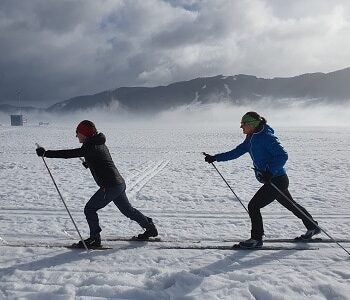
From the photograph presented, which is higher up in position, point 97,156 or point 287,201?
point 97,156

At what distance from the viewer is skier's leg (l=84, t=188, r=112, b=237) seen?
525cm

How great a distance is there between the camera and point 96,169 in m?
5.19

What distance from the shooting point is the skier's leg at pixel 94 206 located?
17.2 ft

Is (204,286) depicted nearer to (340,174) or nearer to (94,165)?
(94,165)

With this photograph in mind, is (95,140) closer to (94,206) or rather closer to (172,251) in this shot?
(94,206)

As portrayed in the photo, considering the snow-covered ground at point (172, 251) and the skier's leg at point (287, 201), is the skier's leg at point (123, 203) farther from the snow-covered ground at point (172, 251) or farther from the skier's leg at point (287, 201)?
the skier's leg at point (287, 201)

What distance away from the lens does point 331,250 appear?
17.1 ft

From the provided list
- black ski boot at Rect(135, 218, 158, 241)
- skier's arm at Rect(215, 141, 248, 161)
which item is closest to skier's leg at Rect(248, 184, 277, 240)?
skier's arm at Rect(215, 141, 248, 161)

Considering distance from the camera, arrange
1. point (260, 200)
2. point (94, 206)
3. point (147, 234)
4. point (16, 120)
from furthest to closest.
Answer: point (16, 120) → point (147, 234) → point (94, 206) → point (260, 200)

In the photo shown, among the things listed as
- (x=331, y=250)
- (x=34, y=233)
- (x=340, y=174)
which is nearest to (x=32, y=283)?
(x=34, y=233)

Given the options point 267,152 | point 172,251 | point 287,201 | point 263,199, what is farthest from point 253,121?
point 172,251

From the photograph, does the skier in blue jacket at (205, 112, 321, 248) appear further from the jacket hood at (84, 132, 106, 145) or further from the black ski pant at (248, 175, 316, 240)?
→ the jacket hood at (84, 132, 106, 145)

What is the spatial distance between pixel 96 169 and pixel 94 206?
55 cm

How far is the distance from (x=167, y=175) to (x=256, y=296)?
900 centimetres
